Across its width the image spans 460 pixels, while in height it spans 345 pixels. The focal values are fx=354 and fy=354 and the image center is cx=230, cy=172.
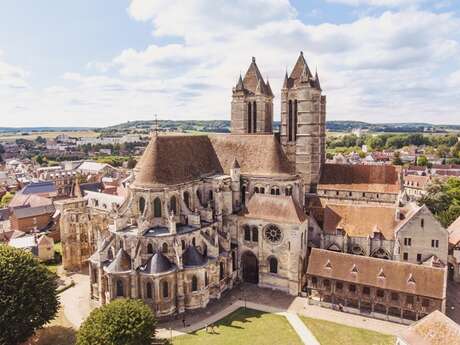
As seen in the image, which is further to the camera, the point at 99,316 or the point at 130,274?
the point at 130,274

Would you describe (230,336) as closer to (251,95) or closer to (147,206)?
(147,206)

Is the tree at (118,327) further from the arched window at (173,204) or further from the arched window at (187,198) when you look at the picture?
the arched window at (187,198)

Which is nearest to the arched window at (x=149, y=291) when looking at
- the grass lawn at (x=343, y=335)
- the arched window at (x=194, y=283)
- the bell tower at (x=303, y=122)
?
the arched window at (x=194, y=283)

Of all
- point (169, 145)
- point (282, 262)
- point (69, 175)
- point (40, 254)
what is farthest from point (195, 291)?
point (69, 175)

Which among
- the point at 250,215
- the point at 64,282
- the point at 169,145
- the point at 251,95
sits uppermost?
the point at 251,95

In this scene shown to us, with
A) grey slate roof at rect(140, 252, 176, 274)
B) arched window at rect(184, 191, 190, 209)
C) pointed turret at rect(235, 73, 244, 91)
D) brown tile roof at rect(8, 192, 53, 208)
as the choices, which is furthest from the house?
pointed turret at rect(235, 73, 244, 91)

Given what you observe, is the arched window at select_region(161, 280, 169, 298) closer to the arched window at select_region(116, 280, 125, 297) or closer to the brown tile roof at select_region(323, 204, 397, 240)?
the arched window at select_region(116, 280, 125, 297)
